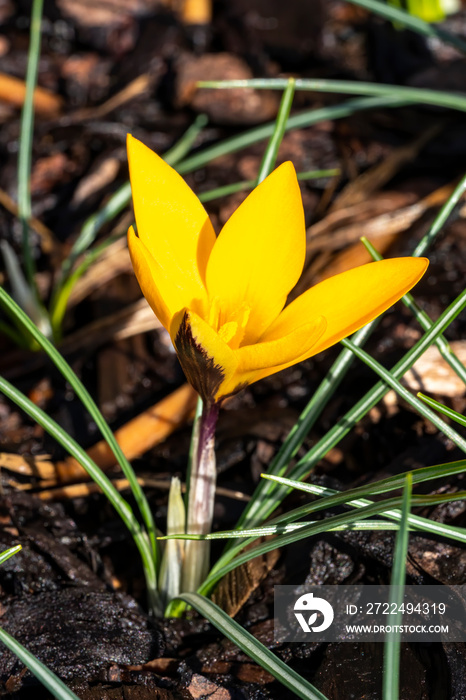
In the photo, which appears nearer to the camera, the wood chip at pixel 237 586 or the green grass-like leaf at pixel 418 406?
the green grass-like leaf at pixel 418 406

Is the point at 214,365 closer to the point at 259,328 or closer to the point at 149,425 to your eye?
the point at 259,328

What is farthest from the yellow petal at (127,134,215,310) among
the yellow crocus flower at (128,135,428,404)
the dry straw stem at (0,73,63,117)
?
the dry straw stem at (0,73,63,117)

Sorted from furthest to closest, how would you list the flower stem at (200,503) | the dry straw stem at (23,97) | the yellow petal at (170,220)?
the dry straw stem at (23,97) < the flower stem at (200,503) < the yellow petal at (170,220)

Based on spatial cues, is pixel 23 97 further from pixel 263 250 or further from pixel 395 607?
pixel 395 607

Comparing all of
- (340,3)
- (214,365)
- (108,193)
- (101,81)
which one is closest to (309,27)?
(340,3)

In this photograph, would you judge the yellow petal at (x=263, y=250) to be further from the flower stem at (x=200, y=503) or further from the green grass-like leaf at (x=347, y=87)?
the green grass-like leaf at (x=347, y=87)

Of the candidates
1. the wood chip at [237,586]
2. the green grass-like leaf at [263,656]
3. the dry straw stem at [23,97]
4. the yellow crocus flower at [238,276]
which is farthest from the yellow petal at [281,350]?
the dry straw stem at [23,97]

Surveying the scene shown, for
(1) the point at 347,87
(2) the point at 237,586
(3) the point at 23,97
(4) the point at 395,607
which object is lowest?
(2) the point at 237,586

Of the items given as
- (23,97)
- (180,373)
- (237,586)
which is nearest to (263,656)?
(237,586)

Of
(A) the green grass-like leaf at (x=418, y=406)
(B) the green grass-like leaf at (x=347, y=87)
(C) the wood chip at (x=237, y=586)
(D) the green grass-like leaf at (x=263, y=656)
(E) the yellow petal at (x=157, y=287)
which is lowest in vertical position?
(C) the wood chip at (x=237, y=586)
